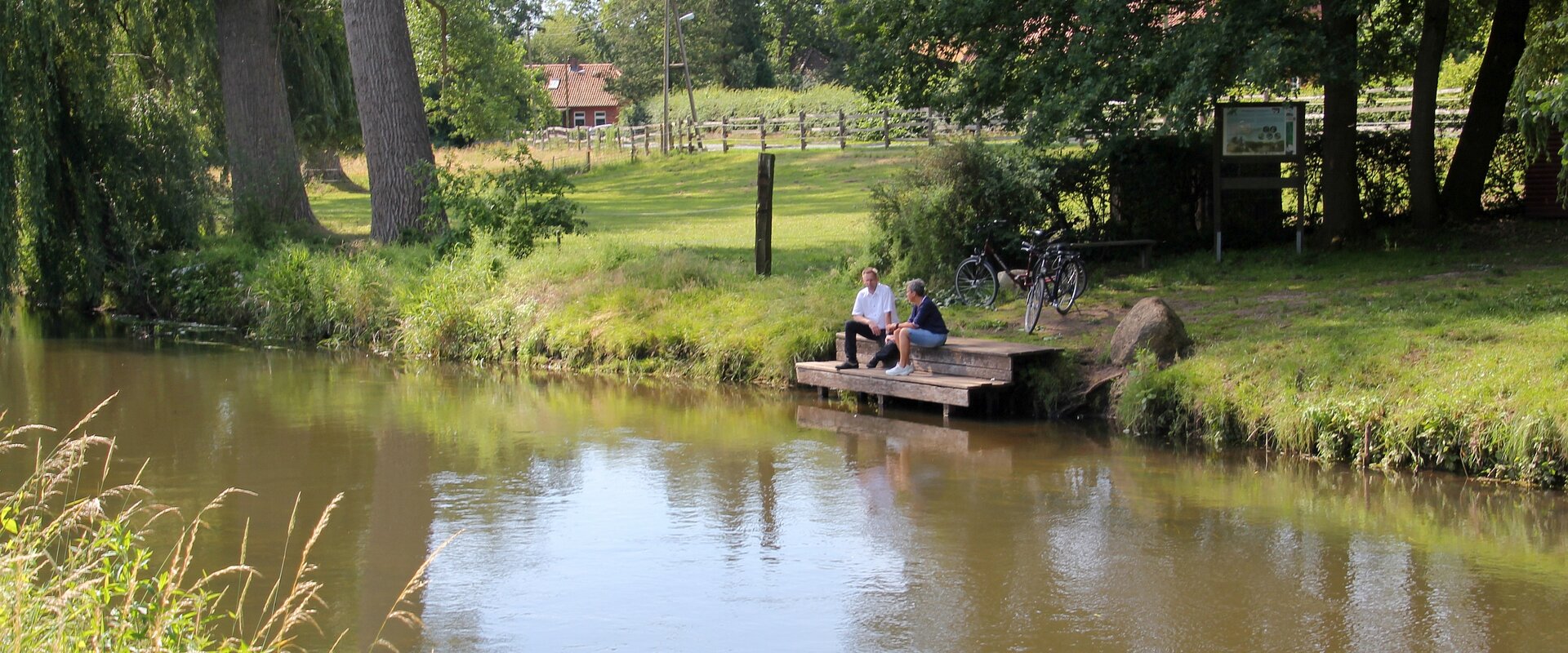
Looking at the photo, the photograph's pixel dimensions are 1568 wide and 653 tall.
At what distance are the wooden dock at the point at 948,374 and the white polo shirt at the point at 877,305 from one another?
31cm

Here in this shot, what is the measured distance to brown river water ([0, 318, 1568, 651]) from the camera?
7.50 meters

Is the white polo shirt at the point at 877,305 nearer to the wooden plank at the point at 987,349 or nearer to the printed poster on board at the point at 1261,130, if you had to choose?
the wooden plank at the point at 987,349

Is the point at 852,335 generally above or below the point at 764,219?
below

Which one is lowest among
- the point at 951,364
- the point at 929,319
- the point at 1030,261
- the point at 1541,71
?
the point at 951,364

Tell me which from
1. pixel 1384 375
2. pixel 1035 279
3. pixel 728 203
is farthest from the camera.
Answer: pixel 728 203

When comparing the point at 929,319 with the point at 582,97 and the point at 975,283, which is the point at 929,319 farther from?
the point at 582,97

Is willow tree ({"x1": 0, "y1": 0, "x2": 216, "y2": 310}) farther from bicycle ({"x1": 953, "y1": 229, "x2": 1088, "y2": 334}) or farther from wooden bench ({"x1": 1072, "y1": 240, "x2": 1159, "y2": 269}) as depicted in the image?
wooden bench ({"x1": 1072, "y1": 240, "x2": 1159, "y2": 269})

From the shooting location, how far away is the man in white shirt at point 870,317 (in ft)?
45.1

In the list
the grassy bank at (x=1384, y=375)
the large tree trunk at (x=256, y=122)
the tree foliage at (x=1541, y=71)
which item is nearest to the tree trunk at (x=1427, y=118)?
the grassy bank at (x=1384, y=375)

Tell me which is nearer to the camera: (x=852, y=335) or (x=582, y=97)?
(x=852, y=335)

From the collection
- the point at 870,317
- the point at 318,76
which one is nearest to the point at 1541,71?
the point at 870,317

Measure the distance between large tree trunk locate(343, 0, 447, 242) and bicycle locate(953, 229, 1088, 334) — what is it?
28.3ft

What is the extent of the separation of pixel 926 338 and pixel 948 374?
402 mm

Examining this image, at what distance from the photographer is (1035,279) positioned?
1506 cm
